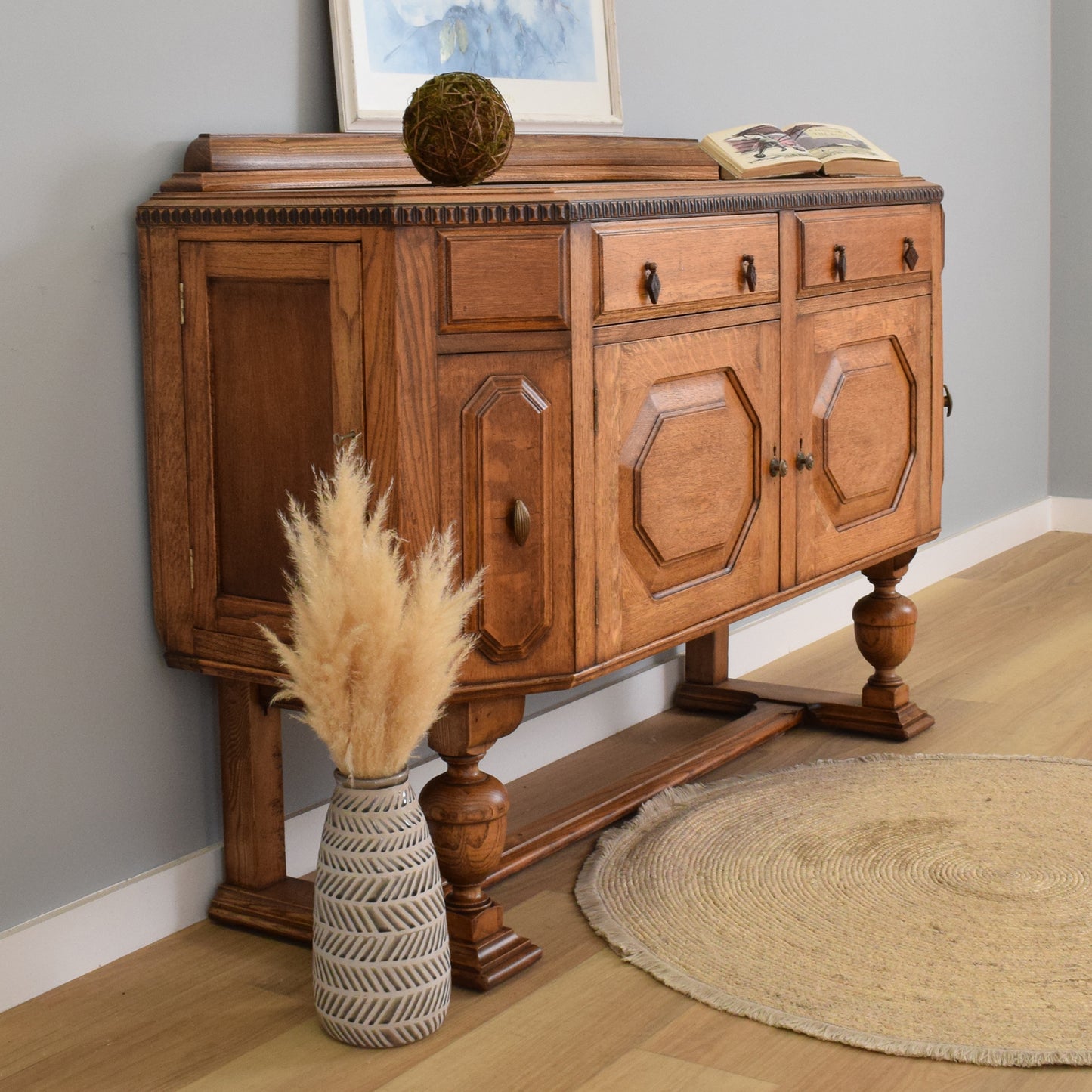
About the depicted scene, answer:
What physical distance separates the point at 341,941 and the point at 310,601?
0.39 meters

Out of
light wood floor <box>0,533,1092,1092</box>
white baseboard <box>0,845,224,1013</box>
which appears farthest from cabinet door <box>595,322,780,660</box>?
white baseboard <box>0,845,224,1013</box>

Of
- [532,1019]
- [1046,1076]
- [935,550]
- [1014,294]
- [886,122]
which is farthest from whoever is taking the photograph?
[1014,294]

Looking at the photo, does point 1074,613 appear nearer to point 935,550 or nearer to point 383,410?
point 935,550

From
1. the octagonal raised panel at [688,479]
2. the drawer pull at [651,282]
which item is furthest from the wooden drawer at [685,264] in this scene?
the octagonal raised panel at [688,479]

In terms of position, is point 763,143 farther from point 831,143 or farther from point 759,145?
point 831,143

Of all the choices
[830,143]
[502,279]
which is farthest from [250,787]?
[830,143]

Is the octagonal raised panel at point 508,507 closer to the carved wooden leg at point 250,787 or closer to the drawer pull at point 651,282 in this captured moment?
the drawer pull at point 651,282

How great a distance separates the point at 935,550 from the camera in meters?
3.98

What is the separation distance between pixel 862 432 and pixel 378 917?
3.87ft

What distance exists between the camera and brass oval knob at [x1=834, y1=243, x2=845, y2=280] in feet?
7.60

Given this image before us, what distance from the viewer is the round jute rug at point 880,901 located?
69.9 inches

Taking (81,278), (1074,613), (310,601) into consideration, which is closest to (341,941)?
(310,601)

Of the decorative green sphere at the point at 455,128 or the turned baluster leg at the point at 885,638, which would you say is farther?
the turned baluster leg at the point at 885,638

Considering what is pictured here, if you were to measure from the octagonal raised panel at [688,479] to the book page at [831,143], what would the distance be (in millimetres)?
609
